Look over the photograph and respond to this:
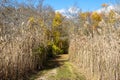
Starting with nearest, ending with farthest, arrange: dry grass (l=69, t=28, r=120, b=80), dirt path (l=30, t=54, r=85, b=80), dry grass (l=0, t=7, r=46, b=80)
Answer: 1. dry grass (l=69, t=28, r=120, b=80)
2. dry grass (l=0, t=7, r=46, b=80)
3. dirt path (l=30, t=54, r=85, b=80)

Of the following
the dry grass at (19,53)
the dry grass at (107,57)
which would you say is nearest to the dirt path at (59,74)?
the dry grass at (19,53)

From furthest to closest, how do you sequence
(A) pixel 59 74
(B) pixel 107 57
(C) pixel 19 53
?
(A) pixel 59 74 → (C) pixel 19 53 → (B) pixel 107 57

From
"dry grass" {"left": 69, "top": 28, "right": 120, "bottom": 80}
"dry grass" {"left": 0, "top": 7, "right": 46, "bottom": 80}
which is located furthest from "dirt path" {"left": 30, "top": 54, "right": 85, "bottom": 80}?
"dry grass" {"left": 69, "top": 28, "right": 120, "bottom": 80}

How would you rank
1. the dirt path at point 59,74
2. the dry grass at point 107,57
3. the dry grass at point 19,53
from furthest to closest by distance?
the dirt path at point 59,74
the dry grass at point 19,53
the dry grass at point 107,57

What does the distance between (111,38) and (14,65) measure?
322cm

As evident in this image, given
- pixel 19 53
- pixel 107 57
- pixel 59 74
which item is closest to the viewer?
pixel 107 57

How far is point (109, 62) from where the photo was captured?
19.7 feet

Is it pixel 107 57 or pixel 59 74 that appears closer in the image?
pixel 107 57

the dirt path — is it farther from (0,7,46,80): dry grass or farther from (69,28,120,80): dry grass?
(69,28,120,80): dry grass

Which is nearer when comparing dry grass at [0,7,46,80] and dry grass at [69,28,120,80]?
dry grass at [69,28,120,80]

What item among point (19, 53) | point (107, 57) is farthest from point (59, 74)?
point (107, 57)

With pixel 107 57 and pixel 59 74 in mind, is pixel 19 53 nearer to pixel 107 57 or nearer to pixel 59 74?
pixel 59 74

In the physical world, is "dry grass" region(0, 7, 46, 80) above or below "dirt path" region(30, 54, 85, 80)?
above

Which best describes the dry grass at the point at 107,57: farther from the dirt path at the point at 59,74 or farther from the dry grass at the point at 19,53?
the dry grass at the point at 19,53
